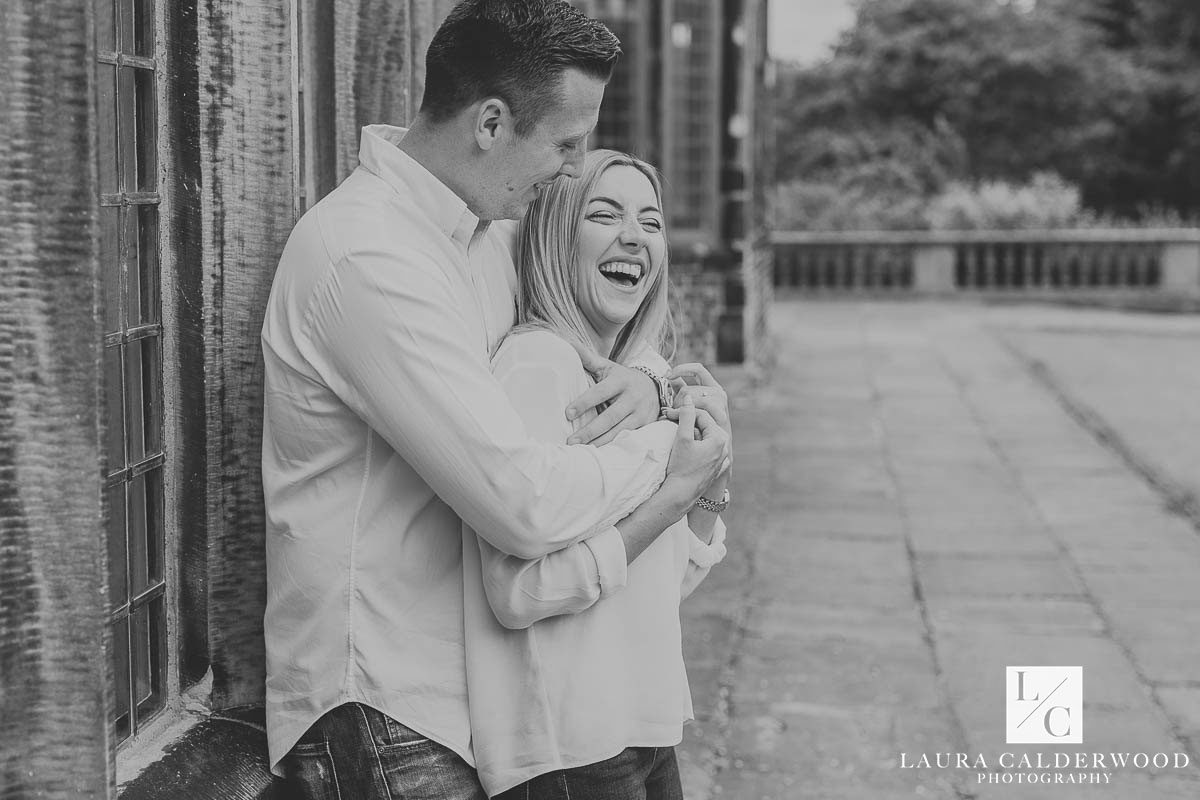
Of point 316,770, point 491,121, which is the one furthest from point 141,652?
point 491,121

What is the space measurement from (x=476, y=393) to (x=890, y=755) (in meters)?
2.77

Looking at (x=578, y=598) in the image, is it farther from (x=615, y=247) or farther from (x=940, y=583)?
(x=940, y=583)

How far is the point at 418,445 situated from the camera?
69.4 inches

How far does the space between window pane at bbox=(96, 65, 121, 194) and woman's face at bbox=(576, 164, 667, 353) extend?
652 millimetres

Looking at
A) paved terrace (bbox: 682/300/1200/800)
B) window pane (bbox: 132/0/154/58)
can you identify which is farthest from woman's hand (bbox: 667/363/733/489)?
paved terrace (bbox: 682/300/1200/800)

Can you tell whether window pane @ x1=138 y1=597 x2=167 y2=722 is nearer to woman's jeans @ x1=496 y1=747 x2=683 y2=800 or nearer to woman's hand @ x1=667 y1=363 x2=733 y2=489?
woman's jeans @ x1=496 y1=747 x2=683 y2=800

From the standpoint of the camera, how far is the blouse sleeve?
1.86 meters

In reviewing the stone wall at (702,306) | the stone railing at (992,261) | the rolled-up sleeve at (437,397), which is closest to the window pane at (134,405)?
the rolled-up sleeve at (437,397)

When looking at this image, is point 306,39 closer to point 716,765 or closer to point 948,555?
point 716,765

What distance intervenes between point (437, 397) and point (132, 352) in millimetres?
552

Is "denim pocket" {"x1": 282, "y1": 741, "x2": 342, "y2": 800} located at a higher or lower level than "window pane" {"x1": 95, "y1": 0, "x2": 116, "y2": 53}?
lower

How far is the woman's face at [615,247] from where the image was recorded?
7.14ft

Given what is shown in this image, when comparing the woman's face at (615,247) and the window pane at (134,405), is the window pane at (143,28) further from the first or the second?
the woman's face at (615,247)

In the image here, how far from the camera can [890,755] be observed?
416 cm
